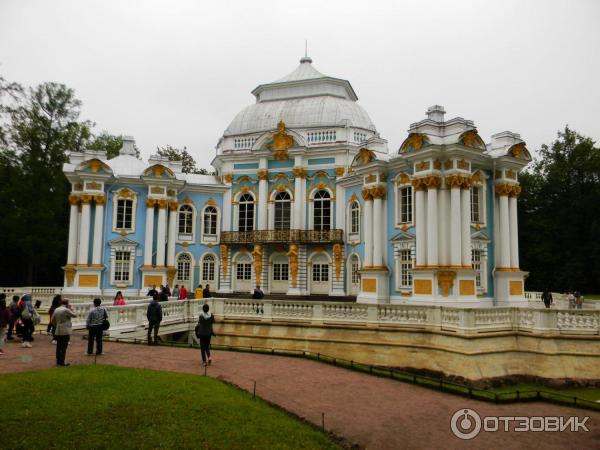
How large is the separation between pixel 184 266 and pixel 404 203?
14181 millimetres

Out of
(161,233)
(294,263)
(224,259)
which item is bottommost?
(294,263)

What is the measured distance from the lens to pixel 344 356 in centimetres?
1445

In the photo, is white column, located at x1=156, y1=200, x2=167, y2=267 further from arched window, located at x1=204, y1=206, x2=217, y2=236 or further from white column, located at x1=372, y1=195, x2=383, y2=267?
white column, located at x1=372, y1=195, x2=383, y2=267

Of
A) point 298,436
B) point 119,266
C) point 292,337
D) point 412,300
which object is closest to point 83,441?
point 298,436

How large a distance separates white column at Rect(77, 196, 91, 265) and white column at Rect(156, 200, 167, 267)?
138 inches

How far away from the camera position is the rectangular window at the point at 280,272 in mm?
27562

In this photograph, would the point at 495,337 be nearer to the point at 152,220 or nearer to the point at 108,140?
the point at 152,220

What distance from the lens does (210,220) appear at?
28.8 metres

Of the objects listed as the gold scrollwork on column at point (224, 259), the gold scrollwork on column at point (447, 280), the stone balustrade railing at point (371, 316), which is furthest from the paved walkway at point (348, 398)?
the gold scrollwork on column at point (224, 259)

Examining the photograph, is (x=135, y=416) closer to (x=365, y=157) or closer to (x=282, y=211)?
(x=365, y=157)

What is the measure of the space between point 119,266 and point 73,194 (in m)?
4.44

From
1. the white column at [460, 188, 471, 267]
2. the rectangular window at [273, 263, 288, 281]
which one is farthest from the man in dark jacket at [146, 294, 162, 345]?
the rectangular window at [273, 263, 288, 281]

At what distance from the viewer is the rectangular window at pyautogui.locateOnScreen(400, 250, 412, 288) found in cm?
1942

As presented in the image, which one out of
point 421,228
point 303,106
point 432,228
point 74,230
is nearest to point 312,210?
point 303,106
